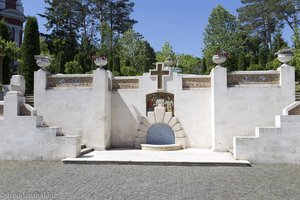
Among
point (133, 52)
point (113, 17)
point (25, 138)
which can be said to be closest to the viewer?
point (25, 138)

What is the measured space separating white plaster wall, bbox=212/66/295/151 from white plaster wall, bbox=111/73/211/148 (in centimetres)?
82

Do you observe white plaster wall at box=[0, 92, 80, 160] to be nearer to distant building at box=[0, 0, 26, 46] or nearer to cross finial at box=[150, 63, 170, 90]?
cross finial at box=[150, 63, 170, 90]

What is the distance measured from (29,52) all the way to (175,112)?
1428 cm

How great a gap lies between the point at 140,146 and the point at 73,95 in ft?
11.3

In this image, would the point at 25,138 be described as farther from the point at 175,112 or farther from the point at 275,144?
the point at 275,144

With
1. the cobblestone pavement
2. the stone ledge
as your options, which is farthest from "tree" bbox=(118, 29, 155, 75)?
the cobblestone pavement

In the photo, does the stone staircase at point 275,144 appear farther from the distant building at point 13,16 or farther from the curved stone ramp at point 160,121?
the distant building at point 13,16

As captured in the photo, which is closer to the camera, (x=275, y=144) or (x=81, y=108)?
(x=275, y=144)

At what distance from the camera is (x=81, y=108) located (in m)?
11.0

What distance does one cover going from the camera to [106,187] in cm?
589

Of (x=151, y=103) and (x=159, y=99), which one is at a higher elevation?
(x=159, y=99)

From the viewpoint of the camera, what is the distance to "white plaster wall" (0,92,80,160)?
898 cm

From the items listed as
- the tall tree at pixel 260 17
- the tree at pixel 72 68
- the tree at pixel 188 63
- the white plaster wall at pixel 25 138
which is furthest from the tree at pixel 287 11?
the white plaster wall at pixel 25 138

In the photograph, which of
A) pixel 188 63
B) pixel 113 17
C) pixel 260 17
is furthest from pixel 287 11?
pixel 113 17
